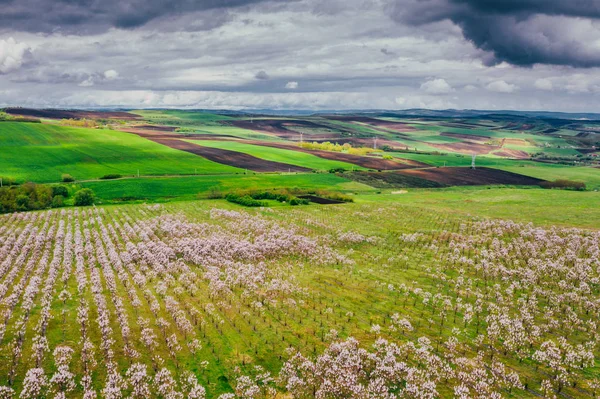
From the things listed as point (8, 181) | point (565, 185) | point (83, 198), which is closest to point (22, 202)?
point (83, 198)

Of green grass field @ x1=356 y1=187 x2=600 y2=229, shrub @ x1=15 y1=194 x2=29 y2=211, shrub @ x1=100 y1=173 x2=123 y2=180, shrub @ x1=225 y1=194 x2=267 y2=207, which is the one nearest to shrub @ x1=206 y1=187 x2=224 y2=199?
shrub @ x1=225 y1=194 x2=267 y2=207

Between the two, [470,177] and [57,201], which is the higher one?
[470,177]

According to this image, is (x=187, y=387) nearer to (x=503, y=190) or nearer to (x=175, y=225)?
(x=175, y=225)

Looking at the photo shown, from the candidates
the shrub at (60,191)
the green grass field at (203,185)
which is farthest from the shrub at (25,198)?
the green grass field at (203,185)

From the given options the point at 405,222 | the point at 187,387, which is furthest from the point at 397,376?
the point at 405,222

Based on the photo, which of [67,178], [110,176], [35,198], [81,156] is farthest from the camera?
[81,156]

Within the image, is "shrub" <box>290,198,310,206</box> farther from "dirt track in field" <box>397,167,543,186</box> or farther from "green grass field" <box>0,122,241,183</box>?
"dirt track in field" <box>397,167,543,186</box>

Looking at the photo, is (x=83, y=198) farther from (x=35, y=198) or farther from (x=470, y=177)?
(x=470, y=177)

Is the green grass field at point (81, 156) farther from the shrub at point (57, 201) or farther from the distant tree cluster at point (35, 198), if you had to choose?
the shrub at point (57, 201)
